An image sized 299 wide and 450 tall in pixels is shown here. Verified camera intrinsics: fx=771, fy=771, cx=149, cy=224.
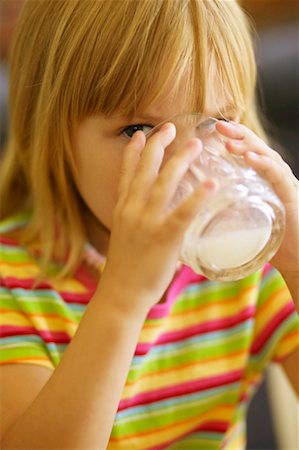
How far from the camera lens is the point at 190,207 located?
55 cm

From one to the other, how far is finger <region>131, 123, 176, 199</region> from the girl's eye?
7 centimetres

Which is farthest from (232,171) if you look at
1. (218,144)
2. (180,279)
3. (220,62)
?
(180,279)

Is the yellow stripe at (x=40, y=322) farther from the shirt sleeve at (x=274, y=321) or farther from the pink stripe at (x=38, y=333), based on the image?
the shirt sleeve at (x=274, y=321)

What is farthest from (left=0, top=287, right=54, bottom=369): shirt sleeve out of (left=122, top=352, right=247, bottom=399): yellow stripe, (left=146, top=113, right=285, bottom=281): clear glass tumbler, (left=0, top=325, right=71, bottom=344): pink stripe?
(left=146, top=113, right=285, bottom=281): clear glass tumbler

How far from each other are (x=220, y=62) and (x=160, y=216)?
8.3 inches

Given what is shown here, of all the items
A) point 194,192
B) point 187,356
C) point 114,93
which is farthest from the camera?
point 187,356

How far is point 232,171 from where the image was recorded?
0.61 meters

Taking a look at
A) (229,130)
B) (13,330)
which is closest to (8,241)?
(13,330)

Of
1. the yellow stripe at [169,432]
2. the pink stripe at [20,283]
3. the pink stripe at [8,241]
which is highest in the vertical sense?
the pink stripe at [8,241]

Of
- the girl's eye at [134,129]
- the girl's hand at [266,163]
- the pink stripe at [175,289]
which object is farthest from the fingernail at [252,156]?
the pink stripe at [175,289]

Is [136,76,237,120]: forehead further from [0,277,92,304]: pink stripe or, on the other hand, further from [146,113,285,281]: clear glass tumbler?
[0,277,92,304]: pink stripe

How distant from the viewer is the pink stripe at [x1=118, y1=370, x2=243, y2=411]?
84 cm

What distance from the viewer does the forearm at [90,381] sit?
60 cm

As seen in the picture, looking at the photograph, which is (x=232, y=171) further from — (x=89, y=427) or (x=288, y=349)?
(x=288, y=349)
